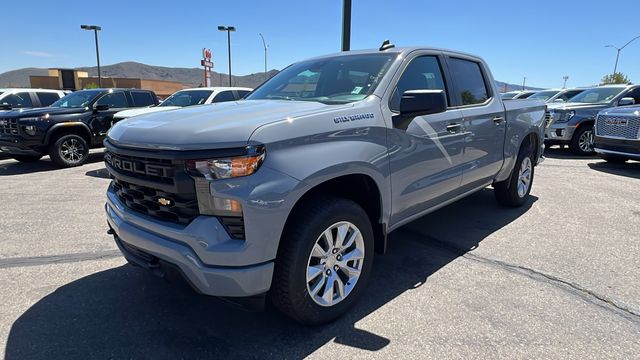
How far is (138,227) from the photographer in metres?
2.61

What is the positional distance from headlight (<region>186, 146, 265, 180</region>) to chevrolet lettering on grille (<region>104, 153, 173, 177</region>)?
0.72 ft

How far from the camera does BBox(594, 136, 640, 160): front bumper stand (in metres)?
8.42

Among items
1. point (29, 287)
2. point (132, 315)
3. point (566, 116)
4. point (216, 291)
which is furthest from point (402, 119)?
point (566, 116)

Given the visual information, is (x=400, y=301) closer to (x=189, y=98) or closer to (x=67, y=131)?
(x=67, y=131)

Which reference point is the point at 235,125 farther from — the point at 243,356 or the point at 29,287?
the point at 29,287

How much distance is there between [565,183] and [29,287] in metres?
7.77

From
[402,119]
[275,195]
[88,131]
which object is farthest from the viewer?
[88,131]

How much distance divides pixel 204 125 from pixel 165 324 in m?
1.40

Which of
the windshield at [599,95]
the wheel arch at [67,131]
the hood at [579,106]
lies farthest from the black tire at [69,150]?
the windshield at [599,95]

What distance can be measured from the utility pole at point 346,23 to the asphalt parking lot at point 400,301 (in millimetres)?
5910

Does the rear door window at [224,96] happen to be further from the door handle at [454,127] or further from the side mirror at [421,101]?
the side mirror at [421,101]

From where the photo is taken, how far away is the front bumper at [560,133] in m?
10.8

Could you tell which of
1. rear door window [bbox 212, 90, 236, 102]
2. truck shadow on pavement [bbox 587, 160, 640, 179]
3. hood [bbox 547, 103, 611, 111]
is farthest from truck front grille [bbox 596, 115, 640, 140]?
rear door window [bbox 212, 90, 236, 102]

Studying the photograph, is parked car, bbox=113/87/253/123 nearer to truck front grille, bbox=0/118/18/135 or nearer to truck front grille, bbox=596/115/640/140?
truck front grille, bbox=0/118/18/135
